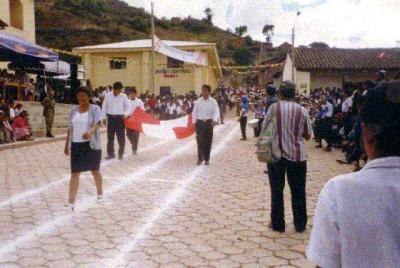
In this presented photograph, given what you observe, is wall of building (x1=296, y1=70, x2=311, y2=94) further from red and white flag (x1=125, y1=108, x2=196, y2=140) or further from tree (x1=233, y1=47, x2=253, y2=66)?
tree (x1=233, y1=47, x2=253, y2=66)

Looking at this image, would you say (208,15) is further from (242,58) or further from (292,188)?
(292,188)

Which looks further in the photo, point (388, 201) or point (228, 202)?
A: point (228, 202)

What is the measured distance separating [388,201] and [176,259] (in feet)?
10.1

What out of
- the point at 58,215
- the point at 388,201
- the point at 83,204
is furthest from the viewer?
the point at 83,204

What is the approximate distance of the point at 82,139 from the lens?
18.8 feet

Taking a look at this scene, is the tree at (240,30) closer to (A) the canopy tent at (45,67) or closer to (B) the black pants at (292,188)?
(A) the canopy tent at (45,67)

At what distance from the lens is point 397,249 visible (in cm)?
137

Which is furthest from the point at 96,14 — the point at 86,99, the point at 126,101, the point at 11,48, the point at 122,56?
the point at 86,99

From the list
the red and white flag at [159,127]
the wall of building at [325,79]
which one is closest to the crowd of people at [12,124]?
the red and white flag at [159,127]

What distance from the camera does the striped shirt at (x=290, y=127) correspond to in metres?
4.88

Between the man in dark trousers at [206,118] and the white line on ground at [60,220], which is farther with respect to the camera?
the man in dark trousers at [206,118]

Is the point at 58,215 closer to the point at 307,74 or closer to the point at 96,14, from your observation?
the point at 307,74

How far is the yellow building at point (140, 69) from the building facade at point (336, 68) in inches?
285

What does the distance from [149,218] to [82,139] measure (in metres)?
1.34
